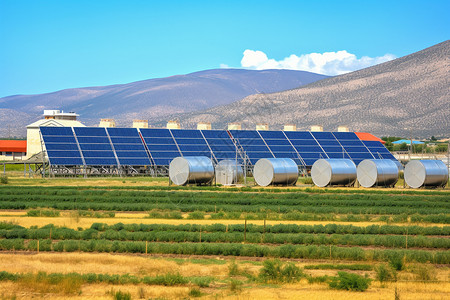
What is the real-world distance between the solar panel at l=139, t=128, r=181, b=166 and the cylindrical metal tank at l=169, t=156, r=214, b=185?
13.3 m

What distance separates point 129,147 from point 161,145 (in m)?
4.34

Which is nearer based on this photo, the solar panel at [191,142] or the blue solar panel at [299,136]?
the solar panel at [191,142]

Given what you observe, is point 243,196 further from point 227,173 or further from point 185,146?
point 185,146

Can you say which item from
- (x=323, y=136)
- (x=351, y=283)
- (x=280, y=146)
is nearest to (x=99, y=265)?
(x=351, y=283)

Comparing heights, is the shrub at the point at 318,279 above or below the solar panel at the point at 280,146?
below

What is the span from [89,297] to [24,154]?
95.6 metres

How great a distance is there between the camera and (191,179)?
63.0 m

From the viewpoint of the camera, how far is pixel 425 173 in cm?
6594

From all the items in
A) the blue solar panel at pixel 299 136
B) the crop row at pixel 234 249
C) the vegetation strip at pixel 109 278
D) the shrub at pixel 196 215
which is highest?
the blue solar panel at pixel 299 136

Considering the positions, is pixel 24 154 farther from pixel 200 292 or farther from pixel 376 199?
pixel 200 292

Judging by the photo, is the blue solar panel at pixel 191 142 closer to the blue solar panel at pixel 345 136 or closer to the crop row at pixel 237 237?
the blue solar panel at pixel 345 136

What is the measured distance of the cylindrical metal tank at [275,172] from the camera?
64.4 m

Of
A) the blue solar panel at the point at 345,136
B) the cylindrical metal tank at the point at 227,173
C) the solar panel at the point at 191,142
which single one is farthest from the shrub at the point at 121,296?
the blue solar panel at the point at 345,136

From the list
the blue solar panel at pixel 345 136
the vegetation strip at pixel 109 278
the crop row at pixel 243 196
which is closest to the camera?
the vegetation strip at pixel 109 278
